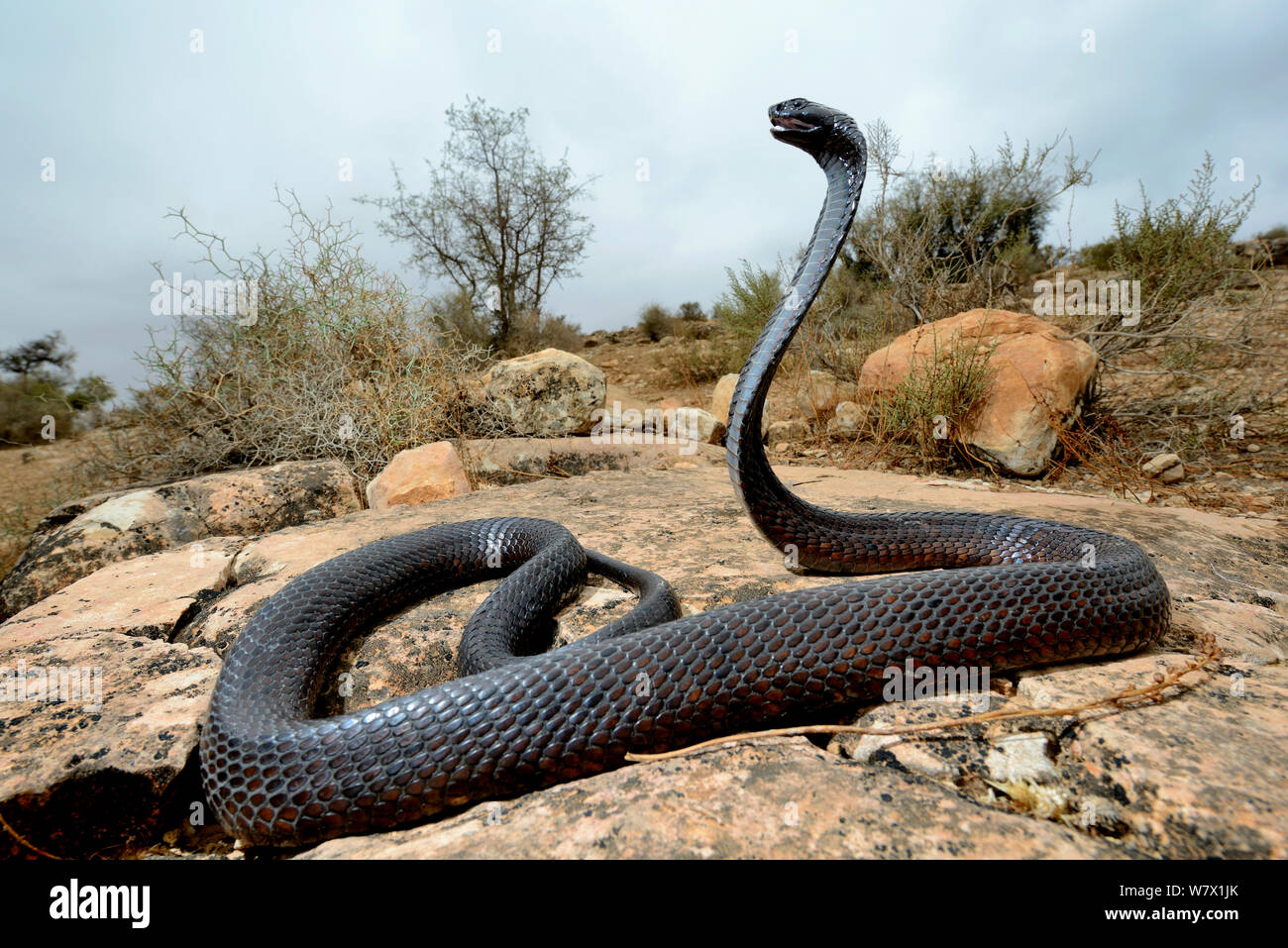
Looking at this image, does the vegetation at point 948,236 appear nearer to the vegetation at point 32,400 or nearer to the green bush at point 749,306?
the green bush at point 749,306

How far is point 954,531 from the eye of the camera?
3043 millimetres

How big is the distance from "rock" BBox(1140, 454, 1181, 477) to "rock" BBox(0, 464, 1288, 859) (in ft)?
Answer: 10.3

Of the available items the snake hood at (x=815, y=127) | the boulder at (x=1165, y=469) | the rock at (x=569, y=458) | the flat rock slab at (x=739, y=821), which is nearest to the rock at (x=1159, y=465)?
the boulder at (x=1165, y=469)

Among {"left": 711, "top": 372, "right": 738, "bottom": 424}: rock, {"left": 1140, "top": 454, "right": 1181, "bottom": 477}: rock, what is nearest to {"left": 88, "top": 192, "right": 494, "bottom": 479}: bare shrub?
{"left": 711, "top": 372, "right": 738, "bottom": 424}: rock

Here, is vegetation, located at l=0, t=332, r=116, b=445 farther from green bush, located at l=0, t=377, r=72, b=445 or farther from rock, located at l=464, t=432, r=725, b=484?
rock, located at l=464, t=432, r=725, b=484

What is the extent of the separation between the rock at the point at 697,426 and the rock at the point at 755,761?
4677 millimetres

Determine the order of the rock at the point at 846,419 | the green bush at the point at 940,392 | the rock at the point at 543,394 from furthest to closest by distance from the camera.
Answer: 1. the rock at the point at 543,394
2. the rock at the point at 846,419
3. the green bush at the point at 940,392

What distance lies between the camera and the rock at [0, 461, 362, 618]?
402 centimetres

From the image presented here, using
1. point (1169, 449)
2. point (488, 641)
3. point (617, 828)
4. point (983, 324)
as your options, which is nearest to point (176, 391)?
point (488, 641)

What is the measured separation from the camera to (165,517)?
4.44 meters

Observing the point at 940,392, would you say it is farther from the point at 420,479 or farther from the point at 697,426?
the point at 420,479

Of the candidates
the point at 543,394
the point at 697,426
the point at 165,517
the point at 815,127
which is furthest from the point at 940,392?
the point at 165,517

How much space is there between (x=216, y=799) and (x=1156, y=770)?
247 cm

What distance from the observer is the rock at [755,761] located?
1.35m
